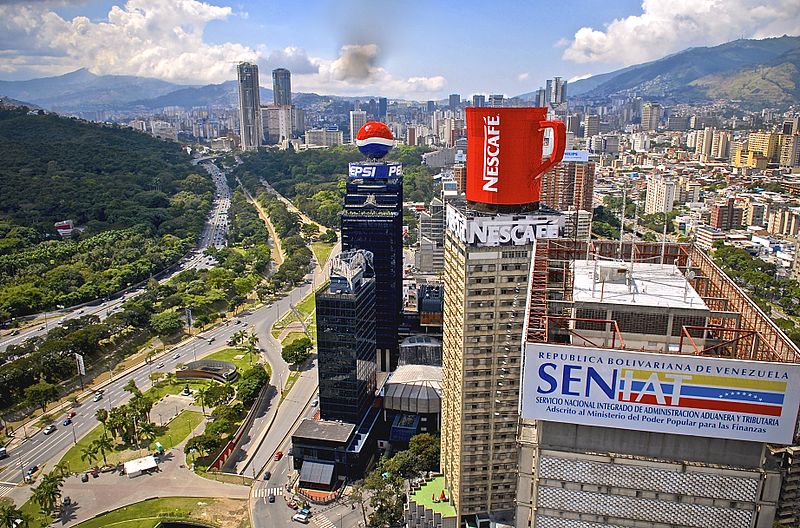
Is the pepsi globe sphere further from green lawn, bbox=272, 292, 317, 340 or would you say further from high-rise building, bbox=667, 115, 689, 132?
high-rise building, bbox=667, 115, 689, 132

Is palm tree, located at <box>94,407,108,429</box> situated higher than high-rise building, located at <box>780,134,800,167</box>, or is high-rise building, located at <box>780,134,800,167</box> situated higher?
high-rise building, located at <box>780,134,800,167</box>

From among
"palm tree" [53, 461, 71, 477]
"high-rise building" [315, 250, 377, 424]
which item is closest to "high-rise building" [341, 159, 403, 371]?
"high-rise building" [315, 250, 377, 424]

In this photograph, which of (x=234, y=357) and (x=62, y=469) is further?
(x=234, y=357)

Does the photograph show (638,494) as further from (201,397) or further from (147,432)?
(201,397)

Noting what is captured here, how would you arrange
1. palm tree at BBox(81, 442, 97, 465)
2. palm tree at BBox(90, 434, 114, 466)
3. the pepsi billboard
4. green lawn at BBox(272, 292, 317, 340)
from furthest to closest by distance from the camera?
green lawn at BBox(272, 292, 317, 340)
the pepsi billboard
palm tree at BBox(90, 434, 114, 466)
palm tree at BBox(81, 442, 97, 465)

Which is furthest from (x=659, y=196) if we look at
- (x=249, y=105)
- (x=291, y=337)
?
(x=249, y=105)

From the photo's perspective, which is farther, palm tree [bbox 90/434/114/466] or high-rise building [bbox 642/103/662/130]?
high-rise building [bbox 642/103/662/130]

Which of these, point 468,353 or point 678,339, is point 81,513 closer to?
point 468,353
